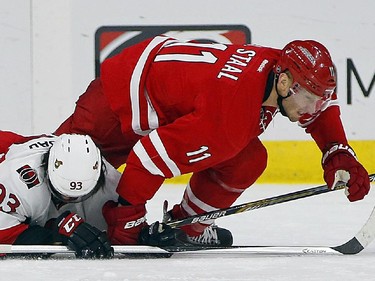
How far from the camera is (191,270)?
248cm

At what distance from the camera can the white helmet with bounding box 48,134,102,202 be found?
2.65 metres

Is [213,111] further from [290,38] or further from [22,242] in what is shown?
[290,38]

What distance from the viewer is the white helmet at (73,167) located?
2652mm

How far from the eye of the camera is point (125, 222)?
2.74m

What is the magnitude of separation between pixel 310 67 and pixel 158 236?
23.7 inches

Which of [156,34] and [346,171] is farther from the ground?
[156,34]

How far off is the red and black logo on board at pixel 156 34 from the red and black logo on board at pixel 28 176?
1786 millimetres

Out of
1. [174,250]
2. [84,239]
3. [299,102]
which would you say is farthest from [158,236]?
[299,102]

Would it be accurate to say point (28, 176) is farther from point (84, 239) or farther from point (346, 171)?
point (346, 171)

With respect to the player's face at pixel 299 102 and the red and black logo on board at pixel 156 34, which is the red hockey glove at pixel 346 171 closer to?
the player's face at pixel 299 102

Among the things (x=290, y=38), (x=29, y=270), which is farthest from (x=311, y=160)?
(x=29, y=270)

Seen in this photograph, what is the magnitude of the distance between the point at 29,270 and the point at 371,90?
234 cm

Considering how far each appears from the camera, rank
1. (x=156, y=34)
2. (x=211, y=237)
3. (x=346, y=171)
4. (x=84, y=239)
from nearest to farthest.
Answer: (x=84, y=239) < (x=346, y=171) < (x=211, y=237) < (x=156, y=34)

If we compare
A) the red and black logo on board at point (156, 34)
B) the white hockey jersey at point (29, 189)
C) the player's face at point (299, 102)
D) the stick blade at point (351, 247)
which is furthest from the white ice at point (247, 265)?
the red and black logo on board at point (156, 34)
